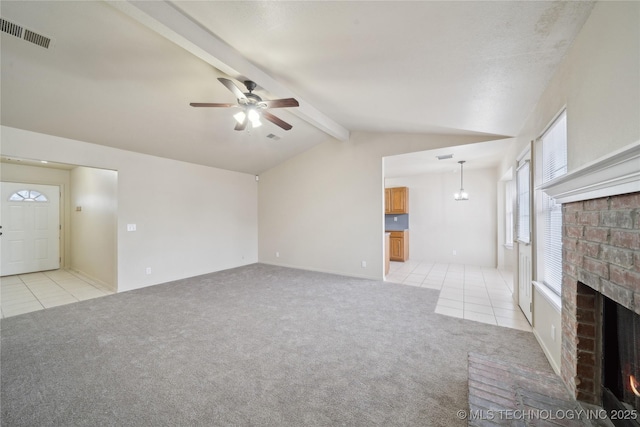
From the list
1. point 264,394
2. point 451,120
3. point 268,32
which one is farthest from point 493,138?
point 264,394

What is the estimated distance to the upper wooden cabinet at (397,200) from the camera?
23.0ft

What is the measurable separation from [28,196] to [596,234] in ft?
30.4

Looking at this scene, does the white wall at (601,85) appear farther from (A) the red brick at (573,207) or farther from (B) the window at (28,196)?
(B) the window at (28,196)

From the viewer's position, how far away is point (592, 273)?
1.43m

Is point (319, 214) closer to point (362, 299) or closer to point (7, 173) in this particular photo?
point (362, 299)

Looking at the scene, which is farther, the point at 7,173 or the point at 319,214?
the point at 319,214

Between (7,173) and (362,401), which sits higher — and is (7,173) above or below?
above

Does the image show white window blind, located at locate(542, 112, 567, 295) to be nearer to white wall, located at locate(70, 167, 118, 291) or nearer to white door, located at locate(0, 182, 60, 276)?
white wall, located at locate(70, 167, 118, 291)

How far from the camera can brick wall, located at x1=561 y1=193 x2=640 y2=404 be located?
1110mm

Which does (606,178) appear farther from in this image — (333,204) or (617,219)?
(333,204)

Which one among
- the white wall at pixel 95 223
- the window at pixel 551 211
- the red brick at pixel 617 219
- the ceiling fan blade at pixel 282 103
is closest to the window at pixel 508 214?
the window at pixel 551 211

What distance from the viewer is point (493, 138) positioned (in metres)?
3.83

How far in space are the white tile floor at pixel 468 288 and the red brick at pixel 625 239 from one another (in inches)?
88.8

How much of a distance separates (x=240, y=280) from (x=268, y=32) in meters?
4.35
